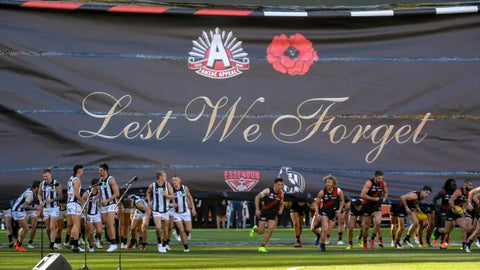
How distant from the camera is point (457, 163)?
87.0 ft

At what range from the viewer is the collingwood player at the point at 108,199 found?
2450cm

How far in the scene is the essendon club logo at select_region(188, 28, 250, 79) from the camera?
26.2 m

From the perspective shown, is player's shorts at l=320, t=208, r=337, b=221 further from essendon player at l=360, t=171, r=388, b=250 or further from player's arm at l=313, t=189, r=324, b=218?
essendon player at l=360, t=171, r=388, b=250

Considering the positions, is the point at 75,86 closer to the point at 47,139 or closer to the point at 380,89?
the point at 47,139

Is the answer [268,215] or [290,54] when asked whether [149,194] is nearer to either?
[268,215]

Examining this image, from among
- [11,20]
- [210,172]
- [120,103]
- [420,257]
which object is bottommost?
[420,257]

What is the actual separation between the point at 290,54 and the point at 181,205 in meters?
4.83

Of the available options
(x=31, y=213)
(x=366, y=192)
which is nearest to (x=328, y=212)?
(x=366, y=192)

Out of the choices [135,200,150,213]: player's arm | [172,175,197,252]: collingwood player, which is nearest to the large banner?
[172,175,197,252]: collingwood player

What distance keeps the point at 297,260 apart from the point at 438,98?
8.42 meters

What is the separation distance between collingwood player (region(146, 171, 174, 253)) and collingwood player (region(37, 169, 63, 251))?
7.51ft

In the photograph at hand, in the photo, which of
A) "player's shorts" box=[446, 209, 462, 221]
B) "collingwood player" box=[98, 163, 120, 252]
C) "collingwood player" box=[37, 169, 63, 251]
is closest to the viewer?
"collingwood player" box=[98, 163, 120, 252]

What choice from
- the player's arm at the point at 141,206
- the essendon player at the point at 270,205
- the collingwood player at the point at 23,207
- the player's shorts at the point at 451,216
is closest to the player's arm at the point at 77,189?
the collingwood player at the point at 23,207

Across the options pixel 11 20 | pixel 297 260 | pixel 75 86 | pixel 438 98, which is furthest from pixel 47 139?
pixel 438 98
